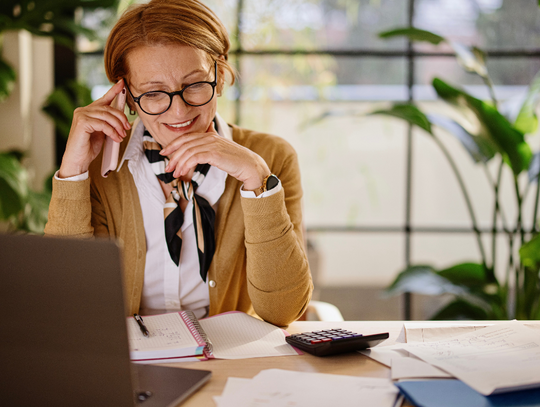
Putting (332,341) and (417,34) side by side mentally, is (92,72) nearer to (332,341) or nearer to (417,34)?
(417,34)

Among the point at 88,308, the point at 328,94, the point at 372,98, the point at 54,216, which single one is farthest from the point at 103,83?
the point at 88,308

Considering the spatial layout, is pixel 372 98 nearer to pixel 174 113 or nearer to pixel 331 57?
pixel 331 57

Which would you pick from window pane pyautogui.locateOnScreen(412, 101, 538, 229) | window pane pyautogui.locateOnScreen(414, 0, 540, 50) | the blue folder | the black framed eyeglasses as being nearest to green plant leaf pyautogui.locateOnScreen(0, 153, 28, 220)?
the black framed eyeglasses

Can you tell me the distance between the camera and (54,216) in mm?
1243

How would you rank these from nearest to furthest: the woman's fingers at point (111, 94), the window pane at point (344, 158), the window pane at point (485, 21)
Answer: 1. the woman's fingers at point (111, 94)
2. the window pane at point (485, 21)
3. the window pane at point (344, 158)

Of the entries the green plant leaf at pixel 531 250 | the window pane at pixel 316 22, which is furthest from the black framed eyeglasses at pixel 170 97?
the window pane at pixel 316 22

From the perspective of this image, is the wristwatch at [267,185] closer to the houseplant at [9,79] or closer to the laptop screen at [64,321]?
the laptop screen at [64,321]

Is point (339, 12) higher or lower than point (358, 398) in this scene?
higher

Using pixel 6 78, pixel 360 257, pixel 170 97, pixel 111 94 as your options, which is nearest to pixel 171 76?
pixel 170 97

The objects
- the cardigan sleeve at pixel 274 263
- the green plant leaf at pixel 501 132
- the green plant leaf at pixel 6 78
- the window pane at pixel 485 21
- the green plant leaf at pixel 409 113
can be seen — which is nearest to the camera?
the cardigan sleeve at pixel 274 263

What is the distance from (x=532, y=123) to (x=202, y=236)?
61.5 inches

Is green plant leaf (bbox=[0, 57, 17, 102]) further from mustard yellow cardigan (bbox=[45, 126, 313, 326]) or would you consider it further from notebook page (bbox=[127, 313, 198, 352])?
notebook page (bbox=[127, 313, 198, 352])

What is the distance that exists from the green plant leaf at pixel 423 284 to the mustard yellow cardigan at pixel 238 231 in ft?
3.12

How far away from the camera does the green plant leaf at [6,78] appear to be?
8.30ft
